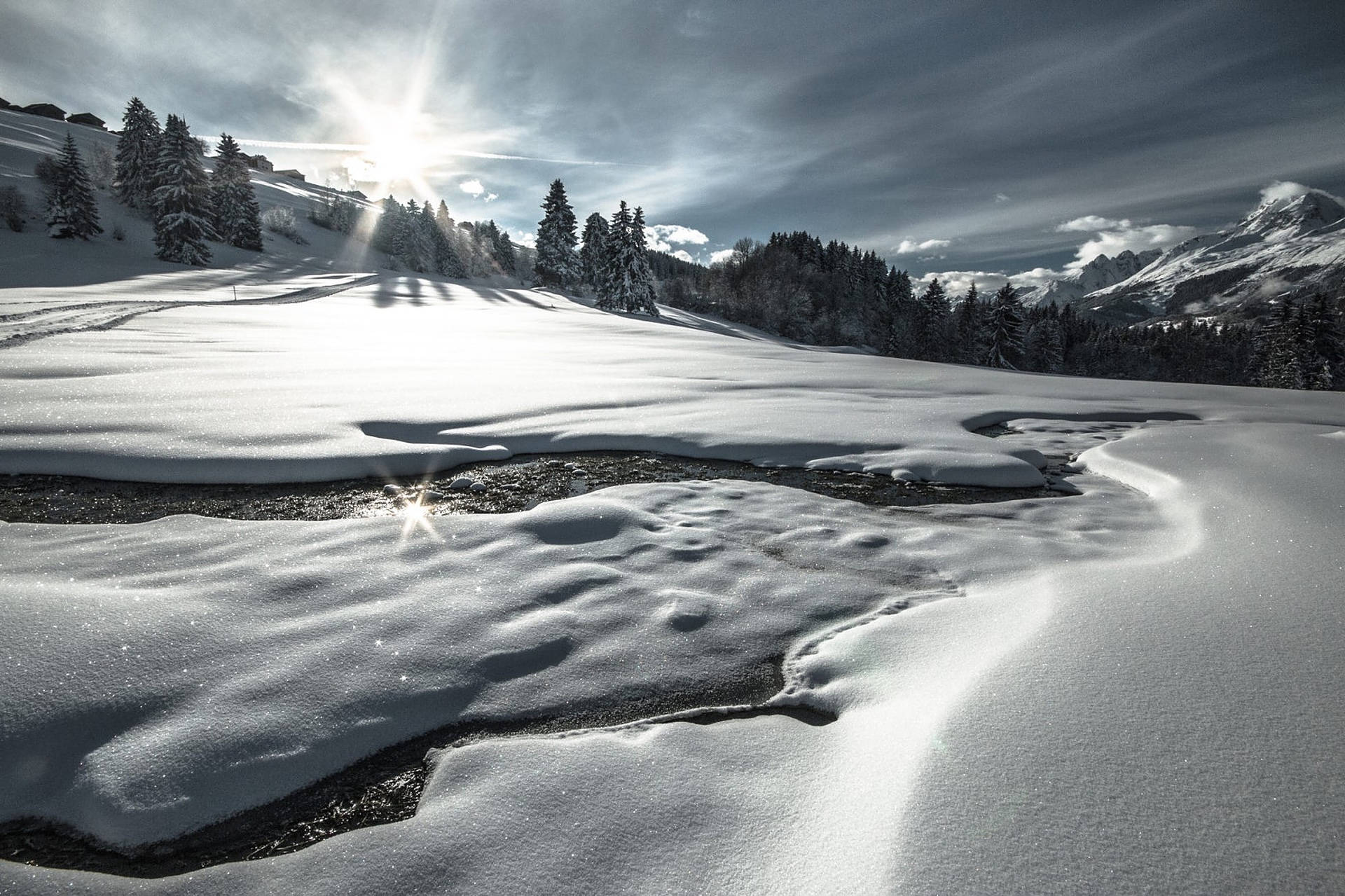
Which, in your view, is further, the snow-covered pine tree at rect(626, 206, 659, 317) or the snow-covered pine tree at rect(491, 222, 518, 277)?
the snow-covered pine tree at rect(491, 222, 518, 277)

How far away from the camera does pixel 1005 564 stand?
2697 millimetres

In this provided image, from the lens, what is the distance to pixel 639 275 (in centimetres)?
3912

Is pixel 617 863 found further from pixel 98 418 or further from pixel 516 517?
pixel 98 418

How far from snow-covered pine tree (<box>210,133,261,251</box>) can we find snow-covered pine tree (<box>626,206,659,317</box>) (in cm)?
2823

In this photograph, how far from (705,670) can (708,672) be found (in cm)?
1

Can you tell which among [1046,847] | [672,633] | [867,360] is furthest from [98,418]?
[867,360]

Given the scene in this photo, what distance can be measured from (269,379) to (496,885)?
6738mm

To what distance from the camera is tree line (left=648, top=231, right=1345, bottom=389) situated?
1325 inches

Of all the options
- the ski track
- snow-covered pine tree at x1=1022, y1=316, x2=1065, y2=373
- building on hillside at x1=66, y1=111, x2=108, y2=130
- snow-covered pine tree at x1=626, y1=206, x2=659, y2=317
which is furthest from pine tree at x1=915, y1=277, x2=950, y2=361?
building on hillside at x1=66, y1=111, x2=108, y2=130

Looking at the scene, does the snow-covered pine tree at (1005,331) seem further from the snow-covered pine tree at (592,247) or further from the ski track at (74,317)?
the ski track at (74,317)

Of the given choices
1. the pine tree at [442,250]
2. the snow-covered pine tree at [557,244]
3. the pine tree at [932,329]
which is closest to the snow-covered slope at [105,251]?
the pine tree at [442,250]

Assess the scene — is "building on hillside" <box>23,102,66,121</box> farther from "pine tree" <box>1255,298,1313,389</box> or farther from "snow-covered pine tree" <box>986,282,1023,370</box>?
"pine tree" <box>1255,298,1313,389</box>

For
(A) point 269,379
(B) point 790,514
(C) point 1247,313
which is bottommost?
(B) point 790,514

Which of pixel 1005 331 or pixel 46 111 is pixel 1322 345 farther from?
pixel 46 111
